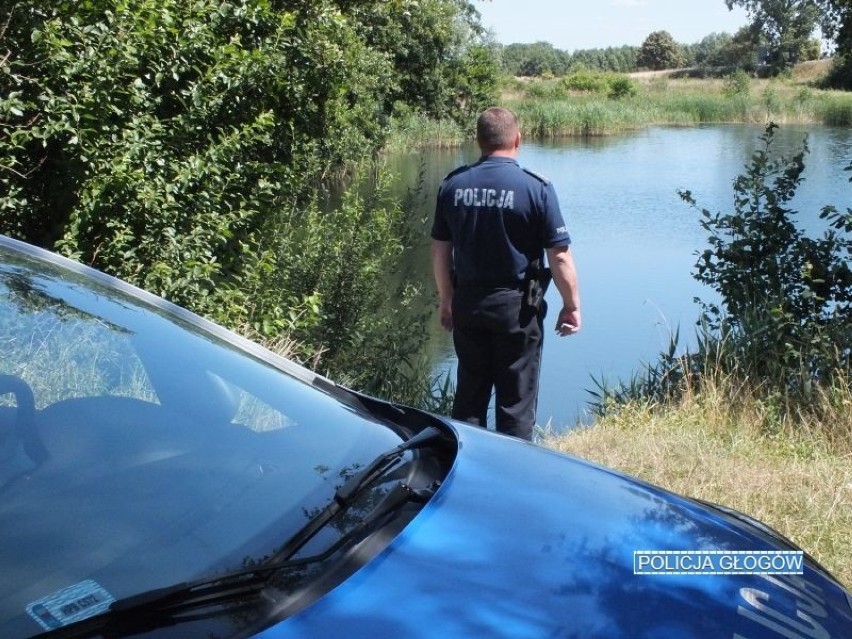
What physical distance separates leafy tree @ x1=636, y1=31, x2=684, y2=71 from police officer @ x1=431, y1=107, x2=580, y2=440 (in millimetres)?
97725

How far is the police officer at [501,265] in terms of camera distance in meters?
4.52

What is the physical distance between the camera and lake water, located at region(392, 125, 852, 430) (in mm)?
10297

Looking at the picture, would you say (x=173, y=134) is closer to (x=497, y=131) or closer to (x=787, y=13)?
(x=497, y=131)

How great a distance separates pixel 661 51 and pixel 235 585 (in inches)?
4030

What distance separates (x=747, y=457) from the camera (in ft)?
16.3

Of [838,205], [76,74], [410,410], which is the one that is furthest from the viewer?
[838,205]

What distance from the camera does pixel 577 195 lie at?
2053 cm

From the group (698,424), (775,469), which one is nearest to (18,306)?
(775,469)

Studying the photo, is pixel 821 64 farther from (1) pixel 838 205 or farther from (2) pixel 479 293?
(2) pixel 479 293

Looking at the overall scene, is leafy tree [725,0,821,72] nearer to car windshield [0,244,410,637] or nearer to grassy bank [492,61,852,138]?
car windshield [0,244,410,637]

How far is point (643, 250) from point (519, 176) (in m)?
11.3

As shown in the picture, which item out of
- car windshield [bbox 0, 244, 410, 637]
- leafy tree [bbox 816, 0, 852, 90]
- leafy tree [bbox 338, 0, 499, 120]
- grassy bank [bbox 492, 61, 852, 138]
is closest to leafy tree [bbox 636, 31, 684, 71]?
grassy bank [bbox 492, 61, 852, 138]

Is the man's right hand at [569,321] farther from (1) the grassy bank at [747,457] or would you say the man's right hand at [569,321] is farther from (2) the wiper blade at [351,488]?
(2) the wiper blade at [351,488]

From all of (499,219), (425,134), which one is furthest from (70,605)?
(425,134)
